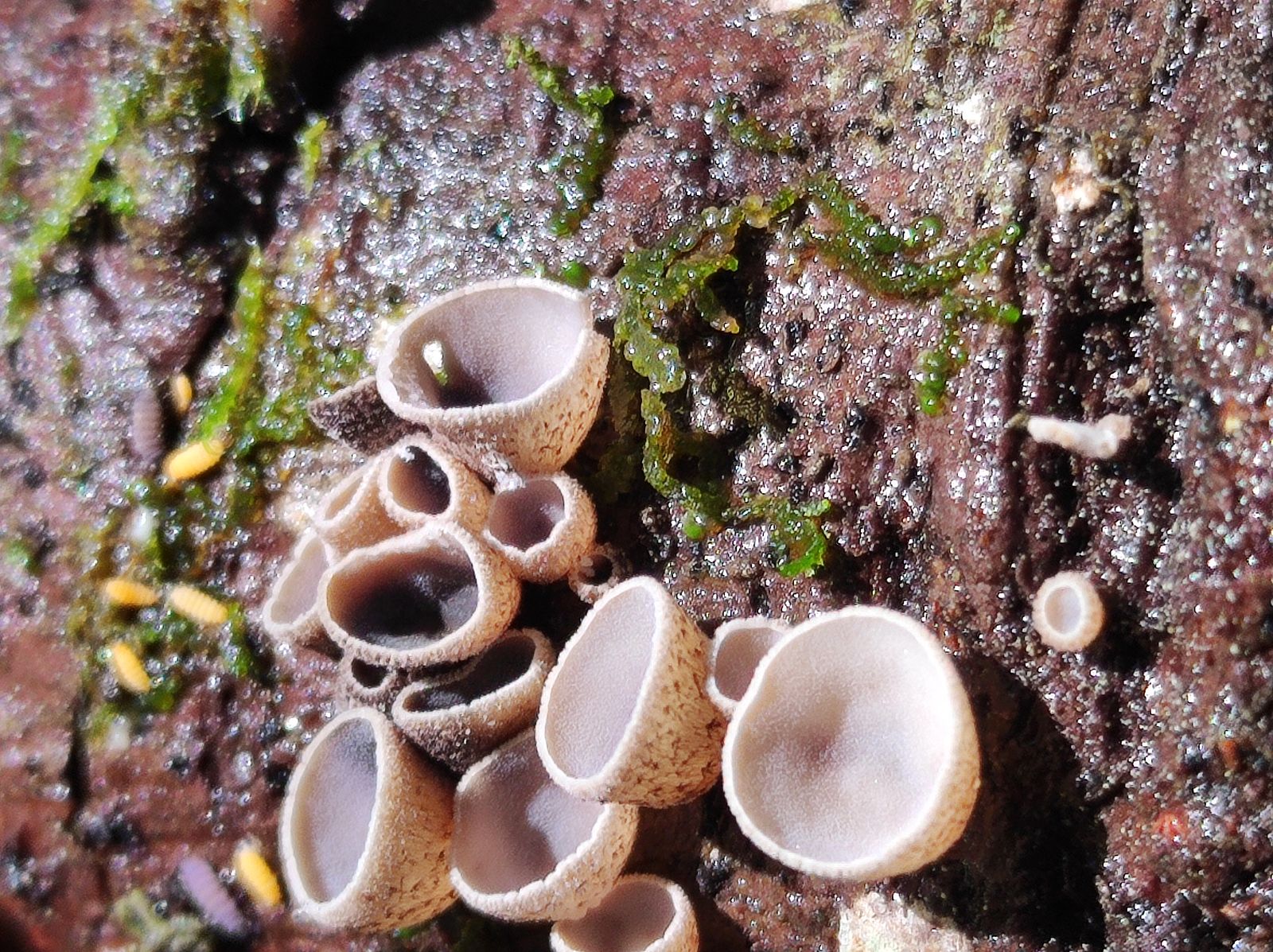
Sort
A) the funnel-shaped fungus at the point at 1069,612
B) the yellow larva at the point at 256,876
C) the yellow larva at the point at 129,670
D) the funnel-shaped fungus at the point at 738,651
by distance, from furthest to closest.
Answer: the yellow larva at the point at 129,670 → the yellow larva at the point at 256,876 → the funnel-shaped fungus at the point at 738,651 → the funnel-shaped fungus at the point at 1069,612

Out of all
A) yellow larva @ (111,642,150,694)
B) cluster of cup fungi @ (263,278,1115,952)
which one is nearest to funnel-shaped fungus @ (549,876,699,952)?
cluster of cup fungi @ (263,278,1115,952)

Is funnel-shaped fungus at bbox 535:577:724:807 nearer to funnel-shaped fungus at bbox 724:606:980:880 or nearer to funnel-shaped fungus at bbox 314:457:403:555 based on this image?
funnel-shaped fungus at bbox 724:606:980:880

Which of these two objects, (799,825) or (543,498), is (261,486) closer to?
(543,498)

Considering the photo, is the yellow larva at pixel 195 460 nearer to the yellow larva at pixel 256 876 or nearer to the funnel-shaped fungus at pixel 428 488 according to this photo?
the funnel-shaped fungus at pixel 428 488

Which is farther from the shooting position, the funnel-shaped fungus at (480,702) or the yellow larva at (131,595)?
the yellow larva at (131,595)

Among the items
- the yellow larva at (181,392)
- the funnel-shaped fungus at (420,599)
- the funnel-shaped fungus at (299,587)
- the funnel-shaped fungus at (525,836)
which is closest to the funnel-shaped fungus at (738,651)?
the funnel-shaped fungus at (525,836)

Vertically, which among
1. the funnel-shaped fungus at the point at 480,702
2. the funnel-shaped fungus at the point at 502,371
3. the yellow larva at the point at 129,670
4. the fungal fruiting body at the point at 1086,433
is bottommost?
the yellow larva at the point at 129,670

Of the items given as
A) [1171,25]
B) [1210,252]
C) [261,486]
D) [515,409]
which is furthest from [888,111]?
[261,486]
